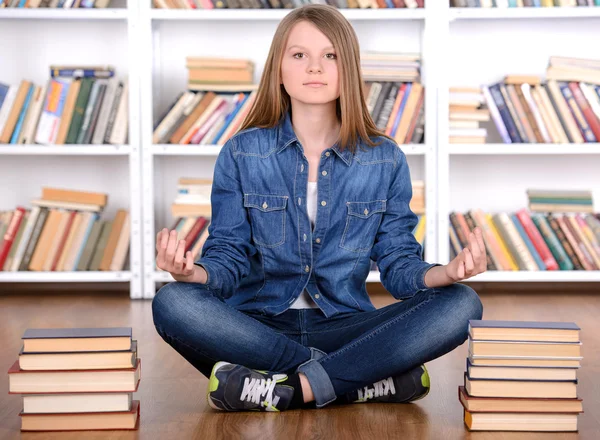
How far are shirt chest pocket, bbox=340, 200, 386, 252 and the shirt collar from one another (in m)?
0.10

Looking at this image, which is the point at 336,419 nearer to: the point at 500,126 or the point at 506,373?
the point at 506,373

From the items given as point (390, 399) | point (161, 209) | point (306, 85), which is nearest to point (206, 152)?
point (161, 209)

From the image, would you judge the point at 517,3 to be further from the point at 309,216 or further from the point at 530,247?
the point at 309,216

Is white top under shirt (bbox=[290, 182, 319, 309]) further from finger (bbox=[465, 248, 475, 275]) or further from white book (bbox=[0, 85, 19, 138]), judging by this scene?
white book (bbox=[0, 85, 19, 138])

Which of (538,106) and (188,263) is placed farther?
(538,106)

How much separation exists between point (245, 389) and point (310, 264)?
325 mm

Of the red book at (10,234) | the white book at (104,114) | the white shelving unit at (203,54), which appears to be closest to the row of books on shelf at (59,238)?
the red book at (10,234)

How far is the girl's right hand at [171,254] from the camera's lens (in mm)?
1533

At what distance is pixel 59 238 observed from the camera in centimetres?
340

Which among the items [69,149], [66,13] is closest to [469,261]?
[69,149]

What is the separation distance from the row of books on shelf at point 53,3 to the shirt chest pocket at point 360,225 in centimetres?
184

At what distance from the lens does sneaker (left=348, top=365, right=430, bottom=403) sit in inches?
69.6

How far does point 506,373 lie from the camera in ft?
5.15

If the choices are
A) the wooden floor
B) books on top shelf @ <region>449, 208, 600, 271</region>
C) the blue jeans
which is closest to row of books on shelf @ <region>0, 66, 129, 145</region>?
the wooden floor
